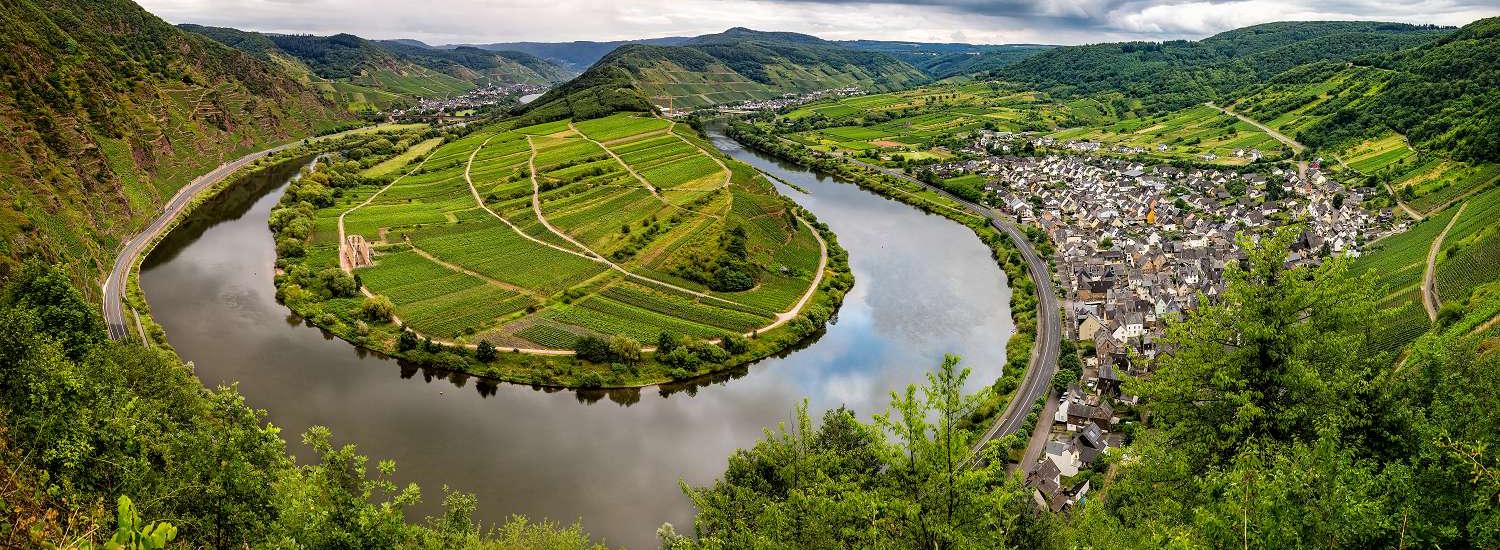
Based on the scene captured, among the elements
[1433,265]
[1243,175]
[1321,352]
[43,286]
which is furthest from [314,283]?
[1243,175]

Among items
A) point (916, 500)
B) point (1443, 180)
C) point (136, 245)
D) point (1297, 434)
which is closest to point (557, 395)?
point (916, 500)

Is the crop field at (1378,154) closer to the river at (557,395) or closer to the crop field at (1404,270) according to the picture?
the crop field at (1404,270)

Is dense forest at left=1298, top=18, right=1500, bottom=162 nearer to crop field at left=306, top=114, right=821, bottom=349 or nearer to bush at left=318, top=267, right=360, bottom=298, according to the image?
crop field at left=306, top=114, right=821, bottom=349

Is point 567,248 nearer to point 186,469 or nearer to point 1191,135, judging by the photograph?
point 186,469

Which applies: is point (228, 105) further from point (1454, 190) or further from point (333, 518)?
point (1454, 190)

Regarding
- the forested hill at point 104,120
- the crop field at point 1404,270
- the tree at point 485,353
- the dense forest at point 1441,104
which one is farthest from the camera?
the dense forest at point 1441,104

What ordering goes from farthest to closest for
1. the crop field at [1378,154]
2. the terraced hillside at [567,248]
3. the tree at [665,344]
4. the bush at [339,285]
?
the crop field at [1378,154] → the bush at [339,285] → the terraced hillside at [567,248] → the tree at [665,344]

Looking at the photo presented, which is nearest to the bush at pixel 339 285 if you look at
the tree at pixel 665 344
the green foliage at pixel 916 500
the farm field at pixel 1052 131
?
the tree at pixel 665 344

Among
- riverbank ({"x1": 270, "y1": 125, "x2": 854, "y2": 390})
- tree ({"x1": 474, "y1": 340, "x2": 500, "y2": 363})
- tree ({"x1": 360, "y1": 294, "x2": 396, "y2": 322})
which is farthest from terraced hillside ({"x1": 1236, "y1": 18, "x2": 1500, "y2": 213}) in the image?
tree ({"x1": 360, "y1": 294, "x2": 396, "y2": 322})
